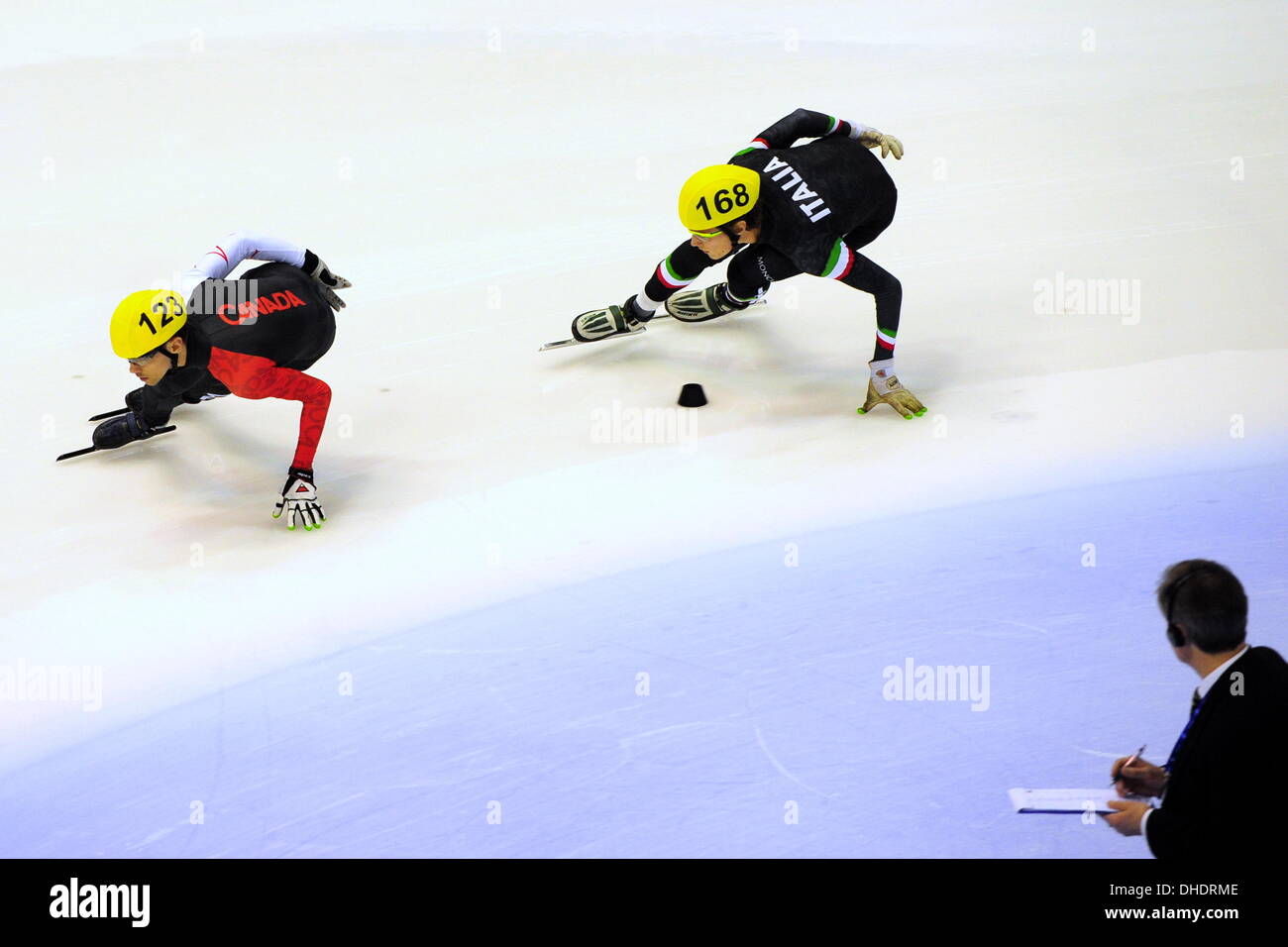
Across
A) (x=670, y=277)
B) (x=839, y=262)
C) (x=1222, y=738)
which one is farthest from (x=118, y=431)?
(x=1222, y=738)

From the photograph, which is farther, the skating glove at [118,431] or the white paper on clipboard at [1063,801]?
the skating glove at [118,431]

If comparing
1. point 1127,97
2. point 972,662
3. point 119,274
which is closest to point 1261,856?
point 972,662

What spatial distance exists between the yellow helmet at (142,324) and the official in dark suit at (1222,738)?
3.51 meters

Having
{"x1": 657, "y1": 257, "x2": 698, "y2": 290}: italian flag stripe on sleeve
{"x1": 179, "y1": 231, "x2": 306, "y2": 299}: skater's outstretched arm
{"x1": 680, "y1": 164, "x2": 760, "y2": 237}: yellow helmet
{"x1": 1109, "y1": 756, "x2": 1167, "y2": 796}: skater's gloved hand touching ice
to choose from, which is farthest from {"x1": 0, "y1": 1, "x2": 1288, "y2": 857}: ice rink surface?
{"x1": 680, "y1": 164, "x2": 760, "y2": 237}: yellow helmet

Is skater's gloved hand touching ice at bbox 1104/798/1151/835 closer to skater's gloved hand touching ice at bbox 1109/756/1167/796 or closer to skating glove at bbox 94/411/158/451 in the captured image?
skater's gloved hand touching ice at bbox 1109/756/1167/796

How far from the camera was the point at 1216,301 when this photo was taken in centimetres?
673

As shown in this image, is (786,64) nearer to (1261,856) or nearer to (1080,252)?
(1080,252)

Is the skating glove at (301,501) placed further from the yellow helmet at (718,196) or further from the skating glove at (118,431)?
the yellow helmet at (718,196)

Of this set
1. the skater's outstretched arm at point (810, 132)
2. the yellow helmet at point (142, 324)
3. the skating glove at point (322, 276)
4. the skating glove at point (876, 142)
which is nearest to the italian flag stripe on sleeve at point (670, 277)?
the skater's outstretched arm at point (810, 132)

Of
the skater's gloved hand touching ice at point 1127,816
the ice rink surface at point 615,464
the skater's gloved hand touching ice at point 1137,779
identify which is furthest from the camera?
the ice rink surface at point 615,464

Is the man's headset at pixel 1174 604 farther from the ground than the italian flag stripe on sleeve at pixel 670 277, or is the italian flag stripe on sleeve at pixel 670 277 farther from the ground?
the italian flag stripe on sleeve at pixel 670 277

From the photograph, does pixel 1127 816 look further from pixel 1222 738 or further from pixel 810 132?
pixel 810 132

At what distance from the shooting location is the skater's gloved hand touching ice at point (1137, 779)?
9.80 feet

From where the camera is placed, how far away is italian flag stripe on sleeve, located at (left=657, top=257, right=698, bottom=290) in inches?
243
